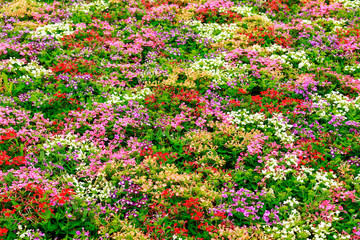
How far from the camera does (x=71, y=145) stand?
8133 millimetres

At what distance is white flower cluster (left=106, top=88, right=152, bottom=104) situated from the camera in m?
9.45

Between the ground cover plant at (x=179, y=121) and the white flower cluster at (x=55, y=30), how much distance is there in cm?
4

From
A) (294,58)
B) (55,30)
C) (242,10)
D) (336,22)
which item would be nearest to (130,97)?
(55,30)

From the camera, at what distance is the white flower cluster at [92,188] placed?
6988 millimetres

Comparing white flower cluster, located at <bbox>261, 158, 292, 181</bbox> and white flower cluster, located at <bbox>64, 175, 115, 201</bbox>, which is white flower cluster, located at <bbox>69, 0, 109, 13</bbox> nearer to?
white flower cluster, located at <bbox>64, 175, 115, 201</bbox>

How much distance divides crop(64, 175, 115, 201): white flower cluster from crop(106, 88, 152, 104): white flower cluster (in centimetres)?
286

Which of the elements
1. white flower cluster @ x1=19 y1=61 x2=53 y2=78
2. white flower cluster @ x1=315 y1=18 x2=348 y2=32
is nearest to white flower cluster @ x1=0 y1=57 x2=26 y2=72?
white flower cluster @ x1=19 y1=61 x2=53 y2=78

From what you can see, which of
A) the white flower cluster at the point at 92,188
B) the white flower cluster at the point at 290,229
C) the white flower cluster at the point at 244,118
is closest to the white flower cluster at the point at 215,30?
the white flower cluster at the point at 244,118

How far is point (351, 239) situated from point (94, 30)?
1124 centimetres

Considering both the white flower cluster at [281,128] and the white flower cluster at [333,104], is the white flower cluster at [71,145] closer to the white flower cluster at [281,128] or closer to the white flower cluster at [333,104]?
the white flower cluster at [281,128]

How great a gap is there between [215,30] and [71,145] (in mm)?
7645

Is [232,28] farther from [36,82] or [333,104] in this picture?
[36,82]

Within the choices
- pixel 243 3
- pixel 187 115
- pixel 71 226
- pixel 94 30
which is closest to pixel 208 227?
pixel 71 226

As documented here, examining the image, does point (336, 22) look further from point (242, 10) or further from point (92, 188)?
point (92, 188)
